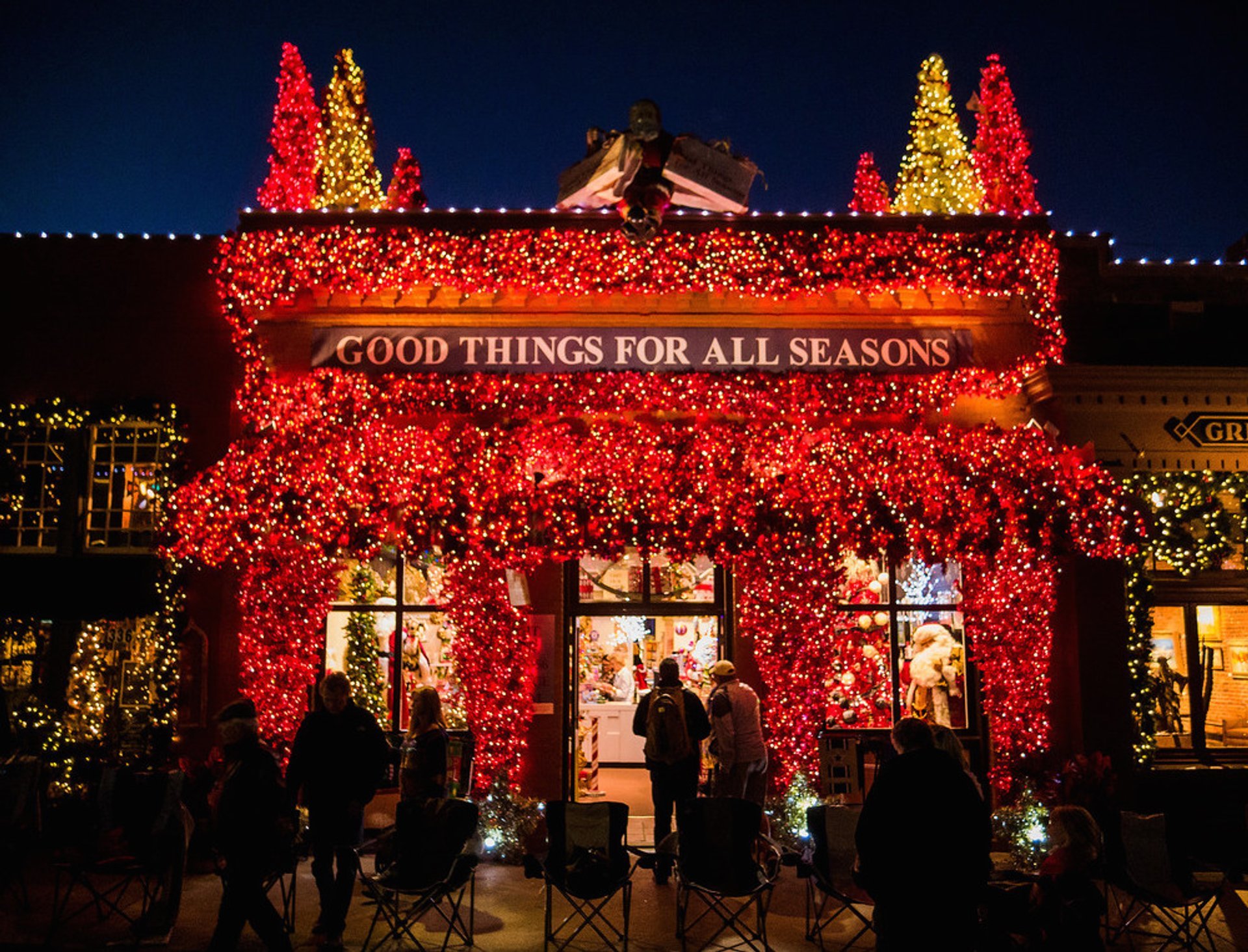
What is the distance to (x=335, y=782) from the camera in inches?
282

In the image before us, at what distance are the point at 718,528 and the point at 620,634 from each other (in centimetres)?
471

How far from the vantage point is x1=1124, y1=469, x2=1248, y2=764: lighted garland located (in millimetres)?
11070

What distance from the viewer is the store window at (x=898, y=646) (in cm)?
1124

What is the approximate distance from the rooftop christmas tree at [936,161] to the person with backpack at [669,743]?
23.1 feet

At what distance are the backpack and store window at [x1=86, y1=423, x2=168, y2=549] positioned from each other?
6232 mm

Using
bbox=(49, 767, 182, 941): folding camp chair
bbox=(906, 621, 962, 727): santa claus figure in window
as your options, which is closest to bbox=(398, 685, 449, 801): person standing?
bbox=(49, 767, 182, 941): folding camp chair

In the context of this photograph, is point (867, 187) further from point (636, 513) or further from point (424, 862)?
point (424, 862)

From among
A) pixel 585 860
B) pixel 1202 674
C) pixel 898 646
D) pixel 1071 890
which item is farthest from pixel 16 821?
pixel 1202 674

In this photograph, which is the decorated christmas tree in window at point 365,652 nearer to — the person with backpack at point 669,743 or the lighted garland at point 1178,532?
the person with backpack at point 669,743

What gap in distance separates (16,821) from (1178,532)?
38.1 feet

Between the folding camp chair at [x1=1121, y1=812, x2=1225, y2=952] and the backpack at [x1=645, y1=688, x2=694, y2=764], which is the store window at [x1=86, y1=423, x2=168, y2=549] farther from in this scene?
the folding camp chair at [x1=1121, y1=812, x2=1225, y2=952]

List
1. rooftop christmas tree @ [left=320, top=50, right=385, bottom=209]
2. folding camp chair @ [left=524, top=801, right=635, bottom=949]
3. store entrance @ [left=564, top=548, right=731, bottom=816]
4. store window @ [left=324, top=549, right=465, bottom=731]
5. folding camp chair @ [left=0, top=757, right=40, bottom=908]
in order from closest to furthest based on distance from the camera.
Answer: folding camp chair @ [left=524, top=801, right=635, bottom=949], folding camp chair @ [left=0, top=757, right=40, bottom=908], store window @ [left=324, top=549, right=465, bottom=731], store entrance @ [left=564, top=548, right=731, bottom=816], rooftop christmas tree @ [left=320, top=50, right=385, bottom=209]

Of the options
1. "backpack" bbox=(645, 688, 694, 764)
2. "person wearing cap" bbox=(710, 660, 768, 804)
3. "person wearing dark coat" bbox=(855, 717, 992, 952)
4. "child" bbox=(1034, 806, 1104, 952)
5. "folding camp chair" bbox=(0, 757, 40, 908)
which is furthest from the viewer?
"person wearing cap" bbox=(710, 660, 768, 804)

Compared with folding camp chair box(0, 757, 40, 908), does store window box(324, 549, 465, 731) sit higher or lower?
higher
